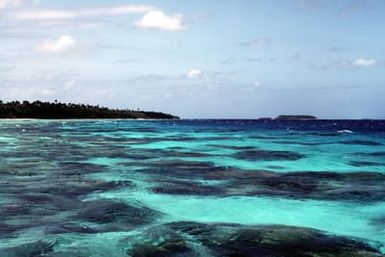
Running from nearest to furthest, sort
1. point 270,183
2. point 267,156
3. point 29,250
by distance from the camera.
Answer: point 29,250 → point 270,183 → point 267,156

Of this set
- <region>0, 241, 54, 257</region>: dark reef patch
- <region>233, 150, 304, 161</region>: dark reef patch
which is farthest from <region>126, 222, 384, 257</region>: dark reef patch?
<region>233, 150, 304, 161</region>: dark reef patch

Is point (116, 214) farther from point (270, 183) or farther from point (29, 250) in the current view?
Result: point (270, 183)

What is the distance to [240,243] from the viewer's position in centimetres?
1132

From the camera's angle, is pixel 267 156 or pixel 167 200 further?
pixel 267 156

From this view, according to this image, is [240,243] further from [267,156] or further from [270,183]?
[267,156]

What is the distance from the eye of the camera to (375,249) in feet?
37.0

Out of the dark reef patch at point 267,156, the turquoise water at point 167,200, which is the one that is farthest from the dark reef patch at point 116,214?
the dark reef patch at point 267,156

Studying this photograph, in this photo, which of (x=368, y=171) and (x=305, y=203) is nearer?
(x=305, y=203)

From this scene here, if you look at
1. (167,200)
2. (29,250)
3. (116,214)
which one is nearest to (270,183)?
(167,200)

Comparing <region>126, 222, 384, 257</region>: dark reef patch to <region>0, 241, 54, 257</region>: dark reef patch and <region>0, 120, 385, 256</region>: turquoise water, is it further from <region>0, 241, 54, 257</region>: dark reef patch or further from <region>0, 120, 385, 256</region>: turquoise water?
<region>0, 241, 54, 257</region>: dark reef patch

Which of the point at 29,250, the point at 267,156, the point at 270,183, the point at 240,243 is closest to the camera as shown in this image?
the point at 29,250

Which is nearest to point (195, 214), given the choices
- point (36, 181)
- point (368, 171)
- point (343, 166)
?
point (36, 181)

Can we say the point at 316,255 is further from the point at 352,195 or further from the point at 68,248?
the point at 352,195

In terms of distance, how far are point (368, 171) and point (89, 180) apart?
1530 cm
